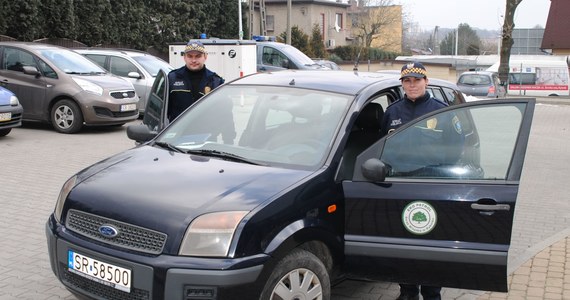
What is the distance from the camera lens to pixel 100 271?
3.20 metres

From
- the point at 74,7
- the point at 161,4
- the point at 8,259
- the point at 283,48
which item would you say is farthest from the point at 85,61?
the point at 161,4

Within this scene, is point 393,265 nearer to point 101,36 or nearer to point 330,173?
point 330,173

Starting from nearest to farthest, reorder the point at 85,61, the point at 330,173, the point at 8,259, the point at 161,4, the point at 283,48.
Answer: the point at 330,173 → the point at 8,259 → the point at 85,61 → the point at 283,48 → the point at 161,4

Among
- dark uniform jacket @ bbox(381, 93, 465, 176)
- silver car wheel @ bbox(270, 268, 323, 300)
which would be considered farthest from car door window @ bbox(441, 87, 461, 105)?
silver car wheel @ bbox(270, 268, 323, 300)

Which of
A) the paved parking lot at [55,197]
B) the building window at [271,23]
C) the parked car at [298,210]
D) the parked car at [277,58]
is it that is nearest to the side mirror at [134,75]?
the paved parking lot at [55,197]

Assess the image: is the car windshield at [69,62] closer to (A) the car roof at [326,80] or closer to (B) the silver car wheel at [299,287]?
(A) the car roof at [326,80]

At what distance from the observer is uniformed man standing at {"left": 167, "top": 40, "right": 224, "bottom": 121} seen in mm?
6090

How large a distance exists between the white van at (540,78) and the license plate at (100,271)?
112 ft

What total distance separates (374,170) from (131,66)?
11745mm

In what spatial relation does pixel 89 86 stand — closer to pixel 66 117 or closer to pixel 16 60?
pixel 66 117

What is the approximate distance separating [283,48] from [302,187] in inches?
611

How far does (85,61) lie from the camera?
12734 mm

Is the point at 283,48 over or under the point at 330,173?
over

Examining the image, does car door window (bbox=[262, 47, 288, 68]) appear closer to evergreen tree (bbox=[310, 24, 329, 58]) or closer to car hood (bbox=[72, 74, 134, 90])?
car hood (bbox=[72, 74, 134, 90])
